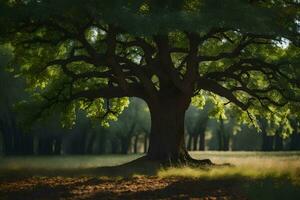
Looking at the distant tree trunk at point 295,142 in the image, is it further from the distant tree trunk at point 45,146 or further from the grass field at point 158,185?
the grass field at point 158,185

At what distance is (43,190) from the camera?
15625 mm

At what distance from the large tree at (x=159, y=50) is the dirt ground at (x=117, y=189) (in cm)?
465

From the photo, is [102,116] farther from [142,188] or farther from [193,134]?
[193,134]

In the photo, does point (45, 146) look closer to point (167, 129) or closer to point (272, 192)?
point (167, 129)

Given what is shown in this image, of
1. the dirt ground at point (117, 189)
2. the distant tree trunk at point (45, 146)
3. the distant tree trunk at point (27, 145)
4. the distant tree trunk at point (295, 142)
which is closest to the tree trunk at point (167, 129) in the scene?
the dirt ground at point (117, 189)

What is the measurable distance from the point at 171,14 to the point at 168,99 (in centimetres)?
1133

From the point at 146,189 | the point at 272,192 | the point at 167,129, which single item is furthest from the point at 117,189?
the point at 167,129

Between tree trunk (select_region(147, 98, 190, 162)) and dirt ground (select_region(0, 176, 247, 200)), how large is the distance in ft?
22.6

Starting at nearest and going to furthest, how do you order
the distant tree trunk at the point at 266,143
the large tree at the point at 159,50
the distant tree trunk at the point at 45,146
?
the large tree at the point at 159,50 < the distant tree trunk at the point at 45,146 < the distant tree trunk at the point at 266,143

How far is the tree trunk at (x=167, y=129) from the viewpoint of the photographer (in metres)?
26.7

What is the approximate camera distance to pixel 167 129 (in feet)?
88.1

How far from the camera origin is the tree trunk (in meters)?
26.7

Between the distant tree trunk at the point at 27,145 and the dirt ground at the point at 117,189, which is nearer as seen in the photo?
the dirt ground at the point at 117,189

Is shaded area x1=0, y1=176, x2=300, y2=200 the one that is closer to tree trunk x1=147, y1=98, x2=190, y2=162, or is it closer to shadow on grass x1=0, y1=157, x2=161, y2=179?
shadow on grass x1=0, y1=157, x2=161, y2=179
